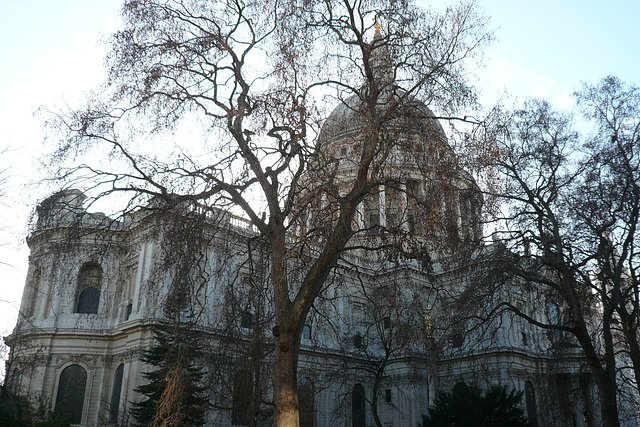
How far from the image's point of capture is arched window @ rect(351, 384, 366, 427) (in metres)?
33.8

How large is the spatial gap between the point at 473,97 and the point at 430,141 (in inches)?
63.6

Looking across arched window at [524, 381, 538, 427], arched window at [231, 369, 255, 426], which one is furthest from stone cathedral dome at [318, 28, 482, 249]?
arched window at [524, 381, 538, 427]

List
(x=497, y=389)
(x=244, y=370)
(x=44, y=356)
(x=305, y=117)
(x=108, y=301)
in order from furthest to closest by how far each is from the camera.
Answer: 1. (x=108, y=301)
2. (x=44, y=356)
3. (x=497, y=389)
4. (x=244, y=370)
5. (x=305, y=117)

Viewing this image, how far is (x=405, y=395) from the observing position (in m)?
32.1

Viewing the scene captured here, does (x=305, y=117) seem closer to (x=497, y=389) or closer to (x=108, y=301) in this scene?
(x=497, y=389)

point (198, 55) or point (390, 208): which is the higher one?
point (198, 55)

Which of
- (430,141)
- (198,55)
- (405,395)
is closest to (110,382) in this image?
(405,395)

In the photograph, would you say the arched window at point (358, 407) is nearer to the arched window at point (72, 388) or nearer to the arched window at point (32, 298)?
the arched window at point (72, 388)

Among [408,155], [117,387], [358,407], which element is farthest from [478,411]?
[117,387]

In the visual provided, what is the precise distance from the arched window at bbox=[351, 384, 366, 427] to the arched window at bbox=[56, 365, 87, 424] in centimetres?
1507

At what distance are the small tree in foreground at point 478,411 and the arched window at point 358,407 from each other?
1779cm

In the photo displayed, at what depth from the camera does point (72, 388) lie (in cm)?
3012

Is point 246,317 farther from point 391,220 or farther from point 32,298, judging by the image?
point 32,298

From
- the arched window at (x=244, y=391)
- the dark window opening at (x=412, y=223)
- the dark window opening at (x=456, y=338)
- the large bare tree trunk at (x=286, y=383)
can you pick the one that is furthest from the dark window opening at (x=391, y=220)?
the dark window opening at (x=456, y=338)
